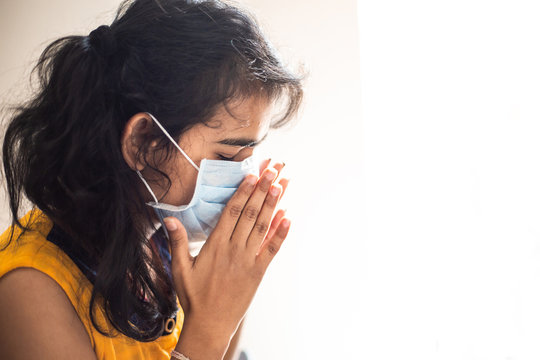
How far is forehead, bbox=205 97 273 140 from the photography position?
958 millimetres

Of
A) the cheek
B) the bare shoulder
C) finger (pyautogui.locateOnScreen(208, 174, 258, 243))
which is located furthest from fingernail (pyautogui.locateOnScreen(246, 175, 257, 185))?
the bare shoulder

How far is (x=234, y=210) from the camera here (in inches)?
39.0

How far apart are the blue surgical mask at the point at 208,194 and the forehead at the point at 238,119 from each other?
0.06 metres

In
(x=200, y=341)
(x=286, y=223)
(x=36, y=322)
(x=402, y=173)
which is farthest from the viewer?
(x=402, y=173)

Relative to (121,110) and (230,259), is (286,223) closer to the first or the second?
(230,259)

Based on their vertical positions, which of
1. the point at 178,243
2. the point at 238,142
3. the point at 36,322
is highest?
the point at 238,142

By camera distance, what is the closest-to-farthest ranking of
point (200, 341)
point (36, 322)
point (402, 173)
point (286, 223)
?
point (36, 322) < point (200, 341) < point (286, 223) < point (402, 173)

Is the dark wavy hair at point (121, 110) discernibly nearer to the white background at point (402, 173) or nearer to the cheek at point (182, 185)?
the cheek at point (182, 185)

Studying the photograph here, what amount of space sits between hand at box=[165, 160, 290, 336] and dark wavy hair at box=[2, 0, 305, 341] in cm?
10

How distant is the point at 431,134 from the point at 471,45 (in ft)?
0.97

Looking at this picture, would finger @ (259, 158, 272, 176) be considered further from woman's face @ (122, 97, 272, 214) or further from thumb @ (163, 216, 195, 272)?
thumb @ (163, 216, 195, 272)

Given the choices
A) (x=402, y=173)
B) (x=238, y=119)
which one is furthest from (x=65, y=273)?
(x=402, y=173)

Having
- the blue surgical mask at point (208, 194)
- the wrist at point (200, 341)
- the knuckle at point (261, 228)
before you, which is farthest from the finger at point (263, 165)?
the wrist at point (200, 341)

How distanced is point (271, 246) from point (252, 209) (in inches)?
3.4
